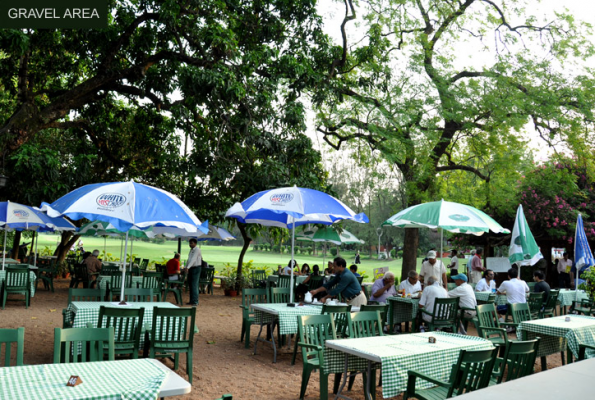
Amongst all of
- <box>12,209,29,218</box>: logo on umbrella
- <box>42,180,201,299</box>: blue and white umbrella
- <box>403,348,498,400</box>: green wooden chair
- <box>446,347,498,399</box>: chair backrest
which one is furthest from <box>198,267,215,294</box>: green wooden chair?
<box>446,347,498,399</box>: chair backrest

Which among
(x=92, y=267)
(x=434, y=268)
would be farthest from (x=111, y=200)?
(x=92, y=267)

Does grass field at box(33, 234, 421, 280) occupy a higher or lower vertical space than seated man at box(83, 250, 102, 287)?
lower

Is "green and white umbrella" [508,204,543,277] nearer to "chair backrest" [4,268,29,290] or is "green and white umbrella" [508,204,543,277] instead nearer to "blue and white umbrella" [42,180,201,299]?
"blue and white umbrella" [42,180,201,299]

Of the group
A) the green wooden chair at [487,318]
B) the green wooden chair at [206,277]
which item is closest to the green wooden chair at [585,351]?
the green wooden chair at [487,318]

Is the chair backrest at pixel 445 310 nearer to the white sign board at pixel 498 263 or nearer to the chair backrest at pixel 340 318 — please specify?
the chair backrest at pixel 340 318

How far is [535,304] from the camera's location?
1016 cm

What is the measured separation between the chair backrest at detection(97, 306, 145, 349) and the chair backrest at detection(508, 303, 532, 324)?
545 centimetres

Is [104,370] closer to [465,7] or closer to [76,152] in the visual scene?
[76,152]

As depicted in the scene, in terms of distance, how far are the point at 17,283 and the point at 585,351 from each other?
11300mm

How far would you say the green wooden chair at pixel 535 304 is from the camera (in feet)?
33.2

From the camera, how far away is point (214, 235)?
16.3 m

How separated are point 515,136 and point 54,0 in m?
13.1

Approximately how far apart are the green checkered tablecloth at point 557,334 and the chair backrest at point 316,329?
2.66 metres

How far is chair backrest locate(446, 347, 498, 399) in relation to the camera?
398 centimetres
